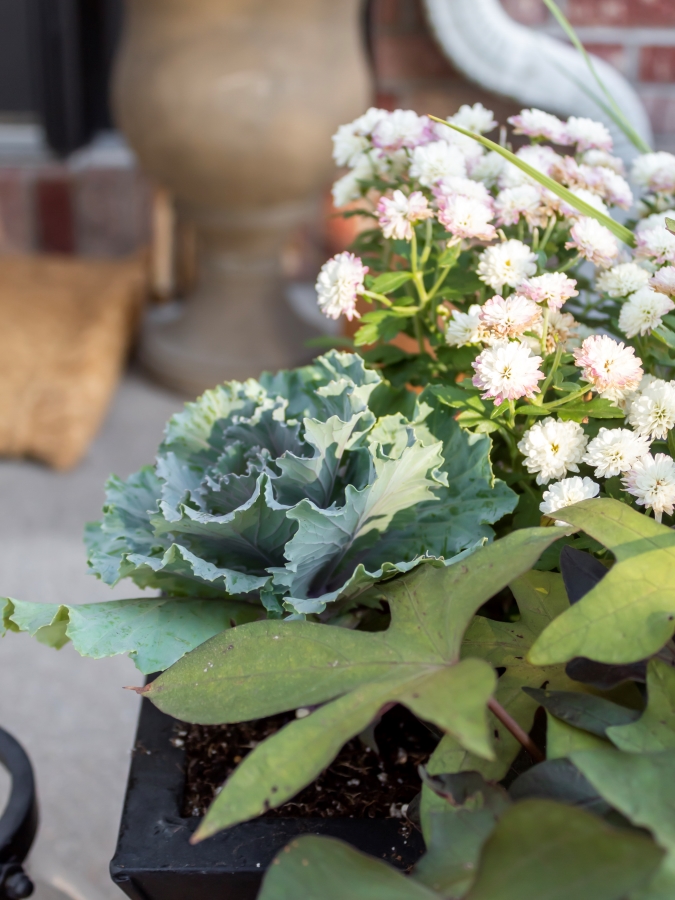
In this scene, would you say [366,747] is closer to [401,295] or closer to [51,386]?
[401,295]

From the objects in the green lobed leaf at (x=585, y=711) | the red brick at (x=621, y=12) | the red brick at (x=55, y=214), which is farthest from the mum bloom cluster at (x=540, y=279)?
the red brick at (x=55, y=214)

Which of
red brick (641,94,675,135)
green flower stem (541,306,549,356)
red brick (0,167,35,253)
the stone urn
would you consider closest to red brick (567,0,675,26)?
red brick (641,94,675,135)

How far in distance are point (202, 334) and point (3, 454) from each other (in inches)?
18.6

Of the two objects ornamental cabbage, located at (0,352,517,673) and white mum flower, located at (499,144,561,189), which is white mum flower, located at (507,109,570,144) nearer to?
white mum flower, located at (499,144,561,189)

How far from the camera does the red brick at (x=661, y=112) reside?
4.77 feet

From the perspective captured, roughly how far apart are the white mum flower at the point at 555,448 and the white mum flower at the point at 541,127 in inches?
9.2

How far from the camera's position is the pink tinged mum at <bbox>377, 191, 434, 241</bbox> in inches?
20.5

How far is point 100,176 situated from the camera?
216cm

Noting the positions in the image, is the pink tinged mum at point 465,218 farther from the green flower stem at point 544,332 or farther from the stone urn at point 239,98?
the stone urn at point 239,98

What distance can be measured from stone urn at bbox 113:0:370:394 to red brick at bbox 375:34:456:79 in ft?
0.21

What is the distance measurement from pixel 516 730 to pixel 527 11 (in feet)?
4.36

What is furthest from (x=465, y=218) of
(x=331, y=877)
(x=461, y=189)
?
(x=331, y=877)

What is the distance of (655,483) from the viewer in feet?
1.44

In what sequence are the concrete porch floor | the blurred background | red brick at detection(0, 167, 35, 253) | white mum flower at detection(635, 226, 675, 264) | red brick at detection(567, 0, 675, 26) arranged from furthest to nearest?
1. red brick at detection(0, 167, 35, 253)
2. red brick at detection(567, 0, 675, 26)
3. the blurred background
4. the concrete porch floor
5. white mum flower at detection(635, 226, 675, 264)
